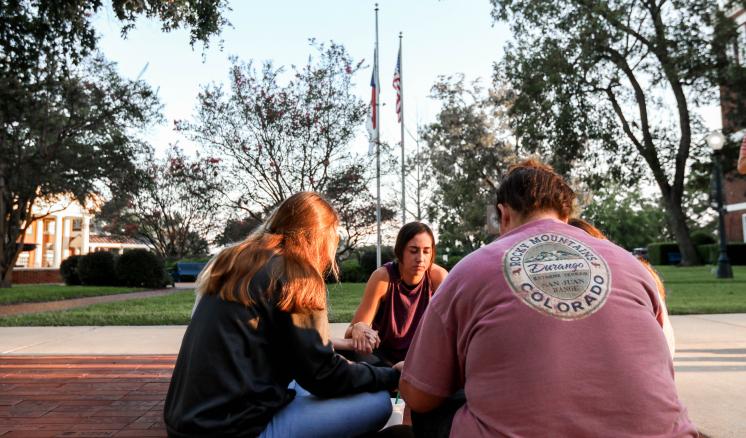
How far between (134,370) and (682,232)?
26.6 metres

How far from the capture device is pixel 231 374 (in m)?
1.95

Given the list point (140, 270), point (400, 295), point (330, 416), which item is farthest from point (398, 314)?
point (140, 270)

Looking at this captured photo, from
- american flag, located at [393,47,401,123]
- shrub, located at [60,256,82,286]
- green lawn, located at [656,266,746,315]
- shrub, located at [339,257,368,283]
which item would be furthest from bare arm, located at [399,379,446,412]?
shrub, located at [60,256,82,286]

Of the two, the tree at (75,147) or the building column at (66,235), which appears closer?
the tree at (75,147)

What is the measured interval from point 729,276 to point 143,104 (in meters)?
19.6

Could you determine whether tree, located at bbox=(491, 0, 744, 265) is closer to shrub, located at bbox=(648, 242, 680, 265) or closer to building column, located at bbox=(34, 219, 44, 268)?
shrub, located at bbox=(648, 242, 680, 265)

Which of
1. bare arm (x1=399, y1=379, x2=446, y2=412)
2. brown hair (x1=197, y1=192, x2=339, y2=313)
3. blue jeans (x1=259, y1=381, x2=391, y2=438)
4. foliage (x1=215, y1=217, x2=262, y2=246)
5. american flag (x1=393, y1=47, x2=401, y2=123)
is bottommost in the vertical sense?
blue jeans (x1=259, y1=381, x2=391, y2=438)

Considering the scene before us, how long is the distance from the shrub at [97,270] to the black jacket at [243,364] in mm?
20528

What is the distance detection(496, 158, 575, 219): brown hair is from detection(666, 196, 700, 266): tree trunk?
26585 mm

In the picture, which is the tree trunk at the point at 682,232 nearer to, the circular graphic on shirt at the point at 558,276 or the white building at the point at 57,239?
the circular graphic on shirt at the point at 558,276

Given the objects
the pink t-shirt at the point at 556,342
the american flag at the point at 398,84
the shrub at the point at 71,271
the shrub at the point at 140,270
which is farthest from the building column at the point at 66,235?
the pink t-shirt at the point at 556,342

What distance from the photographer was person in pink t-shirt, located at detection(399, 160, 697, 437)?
1417 millimetres

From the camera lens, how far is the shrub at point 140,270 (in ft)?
66.9

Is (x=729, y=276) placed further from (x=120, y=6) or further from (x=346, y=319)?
(x=120, y=6)
